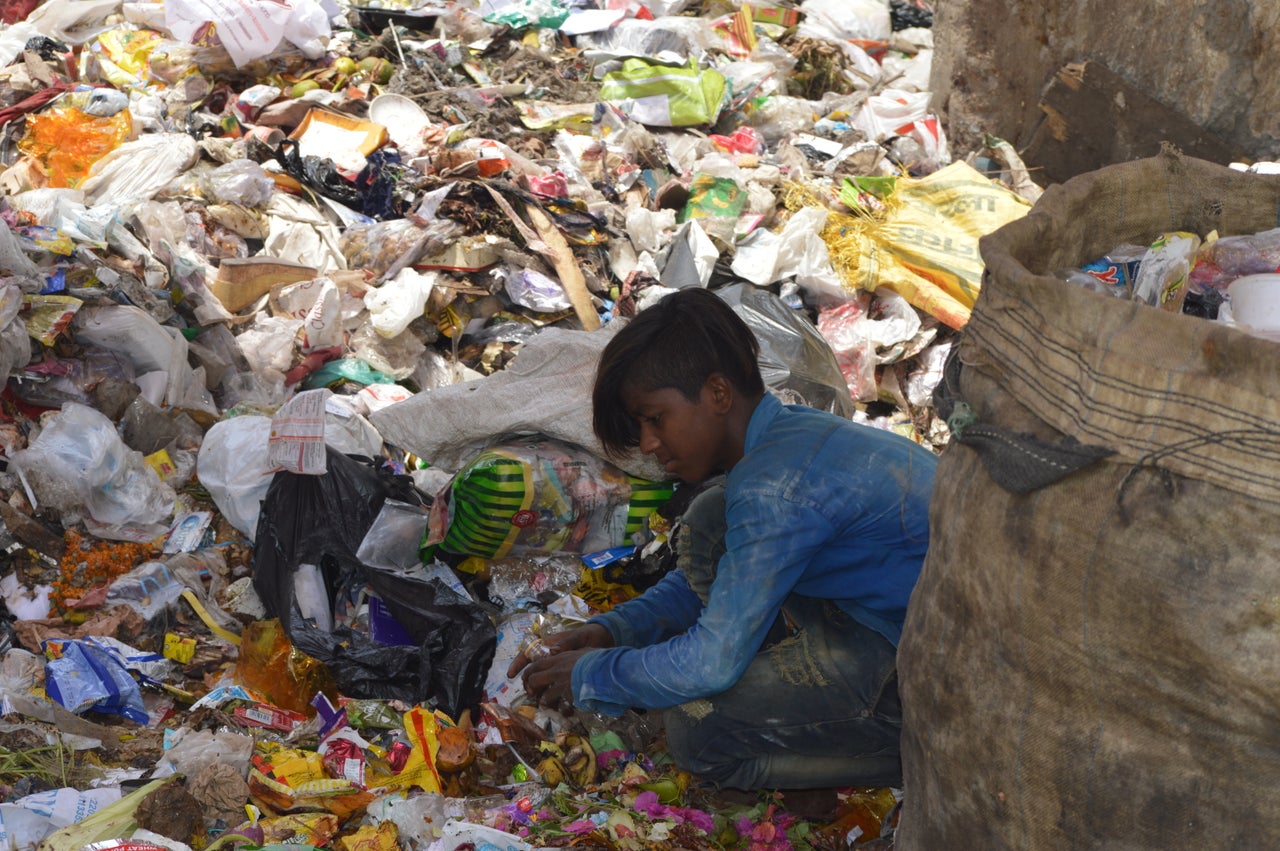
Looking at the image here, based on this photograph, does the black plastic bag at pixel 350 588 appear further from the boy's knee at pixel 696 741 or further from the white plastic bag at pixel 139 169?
the white plastic bag at pixel 139 169

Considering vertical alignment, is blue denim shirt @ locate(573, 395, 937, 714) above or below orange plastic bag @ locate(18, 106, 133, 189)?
above

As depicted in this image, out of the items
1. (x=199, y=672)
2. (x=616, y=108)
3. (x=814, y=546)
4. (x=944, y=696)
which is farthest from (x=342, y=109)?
(x=944, y=696)

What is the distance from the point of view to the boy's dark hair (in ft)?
7.64

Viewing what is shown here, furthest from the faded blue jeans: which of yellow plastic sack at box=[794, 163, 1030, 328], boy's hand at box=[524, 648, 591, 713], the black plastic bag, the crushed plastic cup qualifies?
yellow plastic sack at box=[794, 163, 1030, 328]

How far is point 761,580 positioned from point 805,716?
491 mm

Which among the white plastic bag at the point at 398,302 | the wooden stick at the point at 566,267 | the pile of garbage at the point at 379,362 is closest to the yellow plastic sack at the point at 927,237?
the pile of garbage at the point at 379,362

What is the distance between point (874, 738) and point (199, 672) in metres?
1.78

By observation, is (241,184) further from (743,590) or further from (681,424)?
(743,590)

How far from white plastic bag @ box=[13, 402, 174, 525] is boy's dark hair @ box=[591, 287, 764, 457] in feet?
6.12

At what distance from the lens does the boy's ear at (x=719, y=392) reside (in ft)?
7.66

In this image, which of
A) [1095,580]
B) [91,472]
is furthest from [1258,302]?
[91,472]

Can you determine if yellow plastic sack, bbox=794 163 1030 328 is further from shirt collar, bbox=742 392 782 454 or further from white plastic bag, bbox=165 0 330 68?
white plastic bag, bbox=165 0 330 68

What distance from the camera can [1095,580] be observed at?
1.40m

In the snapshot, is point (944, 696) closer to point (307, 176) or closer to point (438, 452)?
point (438, 452)
